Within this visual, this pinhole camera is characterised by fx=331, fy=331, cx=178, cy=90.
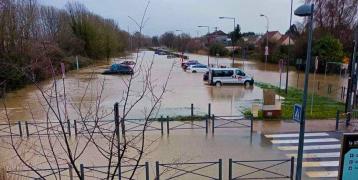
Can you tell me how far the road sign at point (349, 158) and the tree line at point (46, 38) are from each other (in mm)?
10653

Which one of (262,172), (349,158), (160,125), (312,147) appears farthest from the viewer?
(160,125)

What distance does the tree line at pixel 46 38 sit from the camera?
26058mm

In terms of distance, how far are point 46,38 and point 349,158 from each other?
35.6 meters

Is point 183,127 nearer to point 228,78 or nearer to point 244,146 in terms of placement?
point 244,146

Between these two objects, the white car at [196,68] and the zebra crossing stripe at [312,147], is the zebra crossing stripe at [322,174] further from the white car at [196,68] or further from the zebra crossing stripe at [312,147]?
the white car at [196,68]

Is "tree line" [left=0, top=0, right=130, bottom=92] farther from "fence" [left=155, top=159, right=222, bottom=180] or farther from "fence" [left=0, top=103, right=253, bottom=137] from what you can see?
"fence" [left=155, top=159, right=222, bottom=180]

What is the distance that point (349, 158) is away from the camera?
6.06 m

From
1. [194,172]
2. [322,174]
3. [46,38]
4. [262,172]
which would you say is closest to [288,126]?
[322,174]

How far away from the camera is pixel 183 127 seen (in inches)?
551

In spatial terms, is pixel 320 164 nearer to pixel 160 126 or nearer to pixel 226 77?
pixel 160 126

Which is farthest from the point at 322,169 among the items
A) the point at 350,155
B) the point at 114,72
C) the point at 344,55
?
the point at 344,55

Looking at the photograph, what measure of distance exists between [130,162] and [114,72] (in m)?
31.3

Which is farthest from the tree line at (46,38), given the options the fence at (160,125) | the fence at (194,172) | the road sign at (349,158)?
the road sign at (349,158)

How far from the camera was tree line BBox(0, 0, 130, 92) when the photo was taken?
26.1 meters
